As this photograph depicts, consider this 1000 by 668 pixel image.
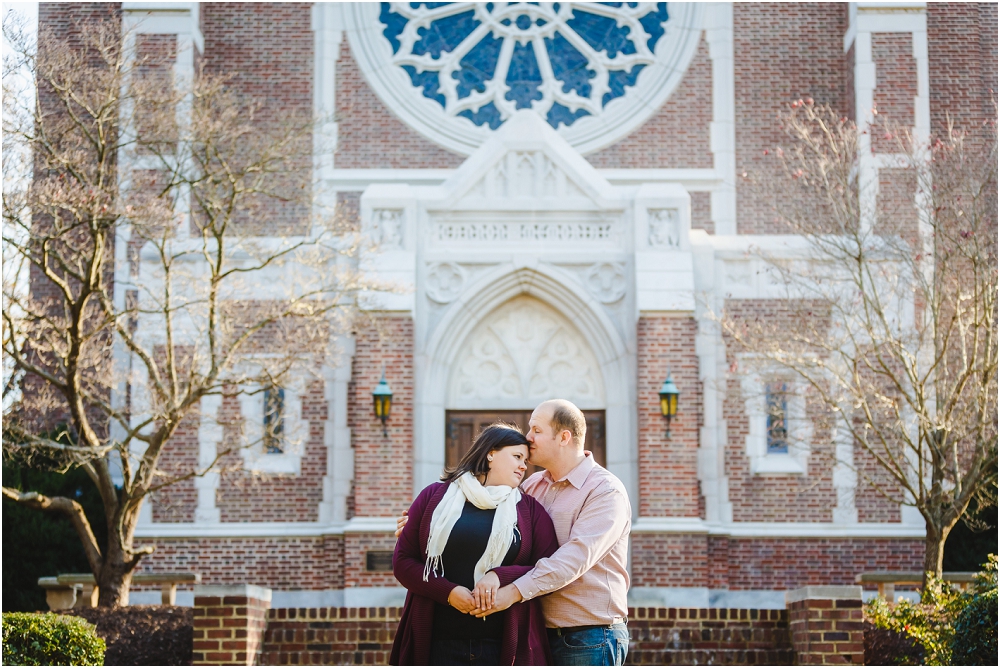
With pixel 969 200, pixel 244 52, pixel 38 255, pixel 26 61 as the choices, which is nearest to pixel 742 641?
pixel 969 200

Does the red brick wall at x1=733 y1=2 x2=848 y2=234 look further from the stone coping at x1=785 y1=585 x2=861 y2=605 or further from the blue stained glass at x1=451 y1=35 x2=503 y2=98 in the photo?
the stone coping at x1=785 y1=585 x2=861 y2=605

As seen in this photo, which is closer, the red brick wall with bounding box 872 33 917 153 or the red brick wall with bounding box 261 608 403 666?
the red brick wall with bounding box 261 608 403 666

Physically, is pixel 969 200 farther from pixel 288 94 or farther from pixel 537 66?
pixel 288 94

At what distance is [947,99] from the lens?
626 inches

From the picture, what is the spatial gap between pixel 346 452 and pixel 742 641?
6186mm

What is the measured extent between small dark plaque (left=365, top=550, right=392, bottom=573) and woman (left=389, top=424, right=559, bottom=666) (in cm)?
837

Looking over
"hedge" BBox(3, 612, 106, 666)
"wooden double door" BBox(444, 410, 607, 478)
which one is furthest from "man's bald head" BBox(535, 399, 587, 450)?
"wooden double door" BBox(444, 410, 607, 478)

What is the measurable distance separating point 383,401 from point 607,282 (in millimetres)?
2891

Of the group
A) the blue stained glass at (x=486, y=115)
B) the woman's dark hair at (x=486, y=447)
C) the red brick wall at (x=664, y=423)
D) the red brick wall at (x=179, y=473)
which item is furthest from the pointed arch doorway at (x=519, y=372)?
the woman's dark hair at (x=486, y=447)

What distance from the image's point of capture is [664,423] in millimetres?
13266

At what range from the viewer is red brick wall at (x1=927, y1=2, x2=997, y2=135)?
15.9 m

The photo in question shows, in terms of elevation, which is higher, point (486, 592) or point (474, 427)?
point (474, 427)

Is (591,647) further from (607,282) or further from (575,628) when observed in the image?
(607,282)

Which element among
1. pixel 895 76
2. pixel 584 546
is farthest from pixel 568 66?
pixel 584 546
